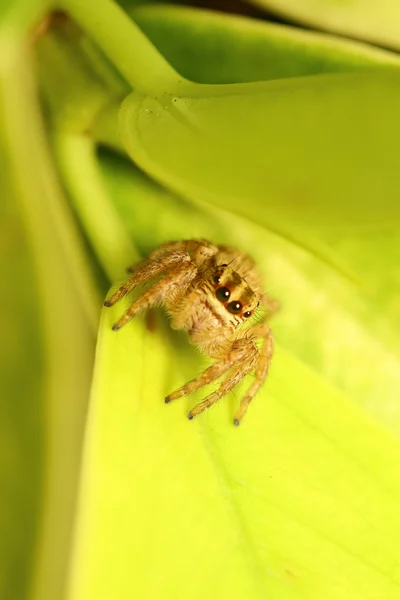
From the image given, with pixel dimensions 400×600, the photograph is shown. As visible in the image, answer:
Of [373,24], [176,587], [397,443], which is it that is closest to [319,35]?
[373,24]

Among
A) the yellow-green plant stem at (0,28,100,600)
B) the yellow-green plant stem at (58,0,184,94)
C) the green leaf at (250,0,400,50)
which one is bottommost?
the yellow-green plant stem at (0,28,100,600)

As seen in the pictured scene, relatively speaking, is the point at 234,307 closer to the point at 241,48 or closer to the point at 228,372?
the point at 228,372

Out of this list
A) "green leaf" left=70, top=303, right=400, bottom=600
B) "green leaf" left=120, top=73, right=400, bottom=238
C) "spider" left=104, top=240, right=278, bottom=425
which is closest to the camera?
"green leaf" left=120, top=73, right=400, bottom=238

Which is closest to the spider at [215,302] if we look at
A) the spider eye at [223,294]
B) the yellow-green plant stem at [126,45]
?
the spider eye at [223,294]

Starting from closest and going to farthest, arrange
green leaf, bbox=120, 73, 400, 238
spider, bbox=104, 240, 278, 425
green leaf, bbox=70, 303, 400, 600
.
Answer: green leaf, bbox=120, 73, 400, 238 < green leaf, bbox=70, 303, 400, 600 < spider, bbox=104, 240, 278, 425

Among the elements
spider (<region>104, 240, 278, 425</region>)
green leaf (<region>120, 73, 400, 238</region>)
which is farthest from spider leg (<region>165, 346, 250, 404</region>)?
green leaf (<region>120, 73, 400, 238</region>)

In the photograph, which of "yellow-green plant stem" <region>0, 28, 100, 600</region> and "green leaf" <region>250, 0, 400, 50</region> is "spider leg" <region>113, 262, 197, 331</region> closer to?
"yellow-green plant stem" <region>0, 28, 100, 600</region>

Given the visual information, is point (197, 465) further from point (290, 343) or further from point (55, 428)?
point (55, 428)

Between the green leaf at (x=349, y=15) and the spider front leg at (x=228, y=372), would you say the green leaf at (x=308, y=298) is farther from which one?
the green leaf at (x=349, y=15)

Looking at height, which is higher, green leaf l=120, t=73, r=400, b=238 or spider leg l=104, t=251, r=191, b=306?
green leaf l=120, t=73, r=400, b=238

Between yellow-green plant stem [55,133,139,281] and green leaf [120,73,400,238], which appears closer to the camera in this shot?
green leaf [120,73,400,238]
